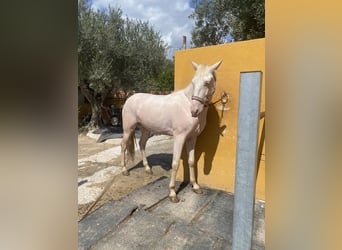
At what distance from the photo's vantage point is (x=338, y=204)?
319mm

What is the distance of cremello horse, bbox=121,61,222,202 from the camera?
2529 millimetres

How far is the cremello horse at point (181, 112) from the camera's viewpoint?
8.30 feet

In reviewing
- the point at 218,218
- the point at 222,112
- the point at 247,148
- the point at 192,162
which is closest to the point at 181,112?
the point at 222,112

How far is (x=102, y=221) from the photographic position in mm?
2195

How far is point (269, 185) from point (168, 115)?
2599 mm

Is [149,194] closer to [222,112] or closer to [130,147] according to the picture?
[130,147]

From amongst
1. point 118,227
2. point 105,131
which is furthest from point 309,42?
point 105,131

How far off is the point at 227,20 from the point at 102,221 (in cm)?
788

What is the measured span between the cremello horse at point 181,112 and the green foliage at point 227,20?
4316mm

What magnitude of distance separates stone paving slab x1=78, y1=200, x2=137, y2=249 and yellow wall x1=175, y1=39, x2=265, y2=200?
1.13m

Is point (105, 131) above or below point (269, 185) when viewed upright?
below

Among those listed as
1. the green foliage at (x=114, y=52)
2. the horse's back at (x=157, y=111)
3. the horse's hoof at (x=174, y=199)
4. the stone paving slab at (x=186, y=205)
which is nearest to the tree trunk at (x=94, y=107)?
the green foliage at (x=114, y=52)

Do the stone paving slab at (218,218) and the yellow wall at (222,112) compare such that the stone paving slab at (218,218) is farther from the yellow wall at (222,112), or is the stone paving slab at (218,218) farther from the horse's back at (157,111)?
the horse's back at (157,111)

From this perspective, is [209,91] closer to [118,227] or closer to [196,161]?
[196,161]
